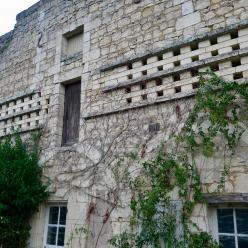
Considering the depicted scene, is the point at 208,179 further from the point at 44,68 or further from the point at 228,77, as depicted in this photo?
the point at 44,68

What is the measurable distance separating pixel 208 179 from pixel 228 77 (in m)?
1.34

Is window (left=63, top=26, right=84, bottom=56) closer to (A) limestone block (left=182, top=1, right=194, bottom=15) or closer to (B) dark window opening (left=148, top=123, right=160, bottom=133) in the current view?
(A) limestone block (left=182, top=1, right=194, bottom=15)

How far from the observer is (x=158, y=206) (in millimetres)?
3934

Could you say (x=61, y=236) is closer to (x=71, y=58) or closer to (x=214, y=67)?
(x=71, y=58)

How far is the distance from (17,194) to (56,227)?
2.86 feet

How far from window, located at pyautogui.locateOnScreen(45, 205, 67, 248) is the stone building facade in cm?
2

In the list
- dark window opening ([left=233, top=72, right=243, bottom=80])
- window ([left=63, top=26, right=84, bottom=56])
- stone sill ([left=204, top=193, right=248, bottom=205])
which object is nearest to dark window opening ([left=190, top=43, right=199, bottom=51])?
dark window opening ([left=233, top=72, right=243, bottom=80])

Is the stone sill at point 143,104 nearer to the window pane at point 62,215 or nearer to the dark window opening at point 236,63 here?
the dark window opening at point 236,63

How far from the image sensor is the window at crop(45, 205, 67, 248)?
16.4ft

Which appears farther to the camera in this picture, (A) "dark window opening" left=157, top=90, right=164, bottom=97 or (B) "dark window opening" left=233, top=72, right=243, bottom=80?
(A) "dark window opening" left=157, top=90, right=164, bottom=97

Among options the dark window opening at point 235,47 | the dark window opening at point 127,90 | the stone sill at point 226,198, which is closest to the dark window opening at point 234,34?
the dark window opening at point 235,47

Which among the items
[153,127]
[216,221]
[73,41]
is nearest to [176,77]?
[153,127]

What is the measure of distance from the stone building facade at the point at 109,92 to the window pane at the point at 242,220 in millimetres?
62

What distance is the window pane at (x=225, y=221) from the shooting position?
356 cm
